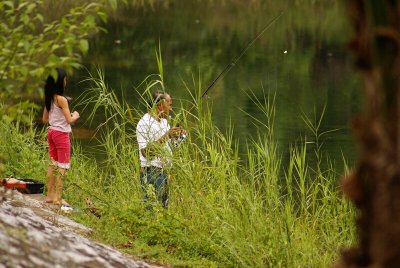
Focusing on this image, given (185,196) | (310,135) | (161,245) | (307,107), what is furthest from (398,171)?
(307,107)

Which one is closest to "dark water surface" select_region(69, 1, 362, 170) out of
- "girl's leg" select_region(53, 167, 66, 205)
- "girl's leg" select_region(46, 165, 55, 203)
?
"girl's leg" select_region(46, 165, 55, 203)

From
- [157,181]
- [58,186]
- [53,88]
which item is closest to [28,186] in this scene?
[58,186]

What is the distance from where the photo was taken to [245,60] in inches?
1055

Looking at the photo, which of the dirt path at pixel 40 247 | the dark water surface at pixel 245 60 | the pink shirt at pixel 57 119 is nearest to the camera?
the dirt path at pixel 40 247

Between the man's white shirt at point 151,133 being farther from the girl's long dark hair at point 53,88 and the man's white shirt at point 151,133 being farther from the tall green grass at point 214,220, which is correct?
the girl's long dark hair at point 53,88

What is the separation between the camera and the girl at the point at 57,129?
764 centimetres

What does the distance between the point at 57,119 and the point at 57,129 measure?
96 millimetres

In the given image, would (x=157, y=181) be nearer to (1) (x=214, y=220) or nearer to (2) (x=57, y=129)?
(2) (x=57, y=129)

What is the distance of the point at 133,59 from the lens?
87.0 ft

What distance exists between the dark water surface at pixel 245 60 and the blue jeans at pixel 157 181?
5569 mm

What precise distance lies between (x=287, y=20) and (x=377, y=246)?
32824mm

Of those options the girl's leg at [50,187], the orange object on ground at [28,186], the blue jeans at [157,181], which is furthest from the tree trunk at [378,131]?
the orange object on ground at [28,186]

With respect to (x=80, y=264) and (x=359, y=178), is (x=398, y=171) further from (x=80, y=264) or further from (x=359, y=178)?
(x=80, y=264)

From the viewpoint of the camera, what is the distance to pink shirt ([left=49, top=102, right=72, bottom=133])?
7.86 meters
